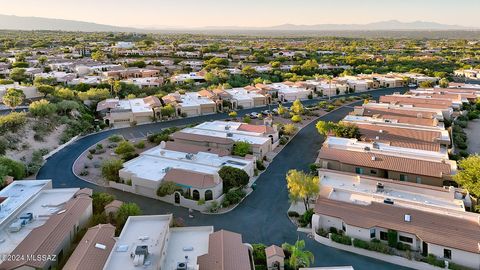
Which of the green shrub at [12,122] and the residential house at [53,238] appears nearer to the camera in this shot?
the residential house at [53,238]

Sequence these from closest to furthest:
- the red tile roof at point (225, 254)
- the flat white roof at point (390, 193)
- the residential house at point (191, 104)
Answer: the red tile roof at point (225, 254) → the flat white roof at point (390, 193) → the residential house at point (191, 104)

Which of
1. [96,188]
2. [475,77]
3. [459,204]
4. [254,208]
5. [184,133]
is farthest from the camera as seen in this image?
[475,77]

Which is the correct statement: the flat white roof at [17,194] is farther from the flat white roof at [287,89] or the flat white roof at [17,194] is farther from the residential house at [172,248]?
the flat white roof at [287,89]

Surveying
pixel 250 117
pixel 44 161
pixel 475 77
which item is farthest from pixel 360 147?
pixel 475 77

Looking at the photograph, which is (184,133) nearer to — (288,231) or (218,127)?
(218,127)

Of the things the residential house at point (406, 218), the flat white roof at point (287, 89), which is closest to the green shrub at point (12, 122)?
the residential house at point (406, 218)

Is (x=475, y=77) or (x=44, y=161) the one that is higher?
(x=475, y=77)

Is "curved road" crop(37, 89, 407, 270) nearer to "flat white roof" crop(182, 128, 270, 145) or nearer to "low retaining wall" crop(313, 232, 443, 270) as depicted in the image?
"low retaining wall" crop(313, 232, 443, 270)
